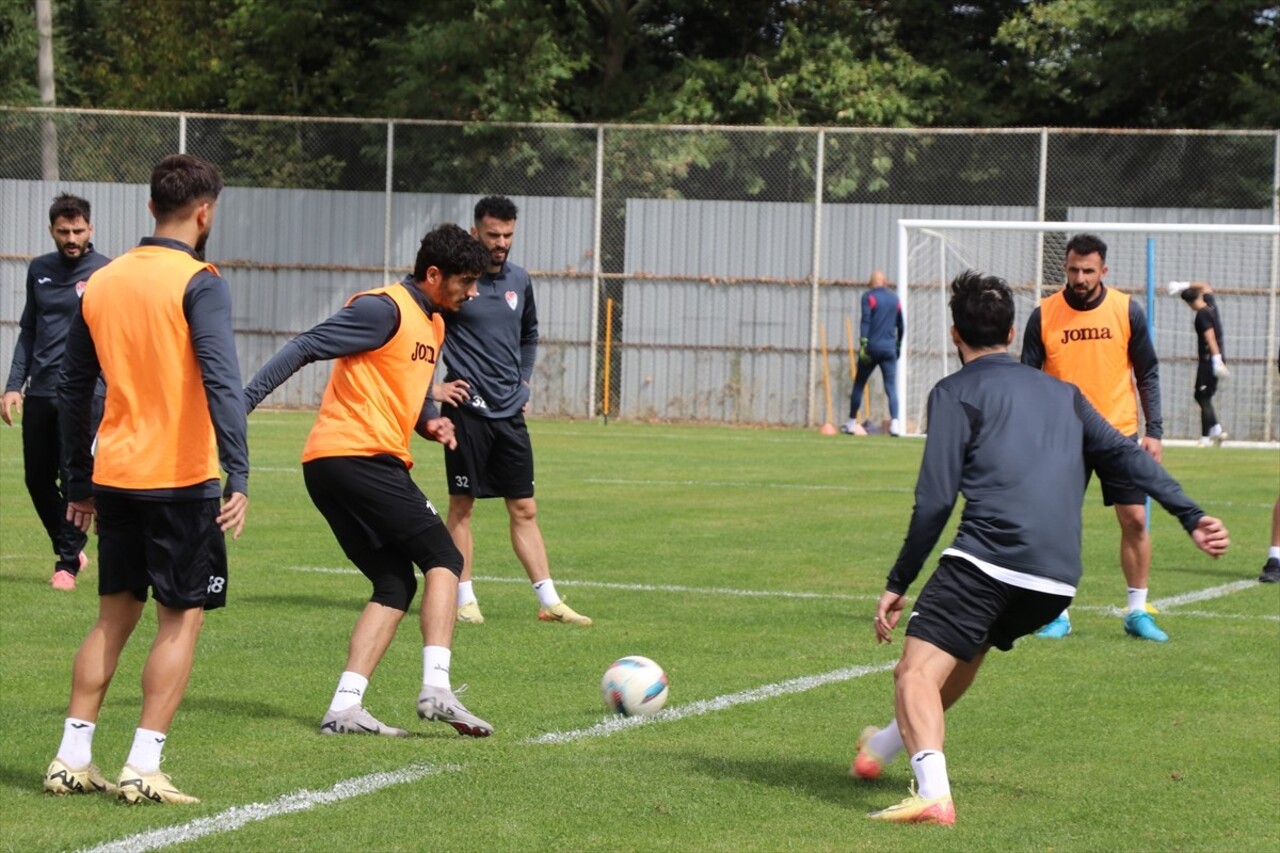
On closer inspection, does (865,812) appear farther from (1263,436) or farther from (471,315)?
(1263,436)

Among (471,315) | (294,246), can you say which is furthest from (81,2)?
(471,315)

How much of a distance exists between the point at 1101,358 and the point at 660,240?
19590mm

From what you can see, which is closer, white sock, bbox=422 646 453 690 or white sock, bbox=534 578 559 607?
white sock, bbox=422 646 453 690

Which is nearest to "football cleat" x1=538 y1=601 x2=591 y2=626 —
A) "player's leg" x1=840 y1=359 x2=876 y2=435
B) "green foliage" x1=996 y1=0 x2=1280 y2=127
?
"player's leg" x1=840 y1=359 x2=876 y2=435

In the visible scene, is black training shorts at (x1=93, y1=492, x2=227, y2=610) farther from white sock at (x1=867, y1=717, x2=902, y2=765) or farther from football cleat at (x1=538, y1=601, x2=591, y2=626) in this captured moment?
football cleat at (x1=538, y1=601, x2=591, y2=626)

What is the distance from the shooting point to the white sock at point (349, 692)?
7230mm

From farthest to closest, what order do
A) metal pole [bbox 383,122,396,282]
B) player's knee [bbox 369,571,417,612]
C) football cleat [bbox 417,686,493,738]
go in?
metal pole [bbox 383,122,396,282] < player's knee [bbox 369,571,417,612] < football cleat [bbox 417,686,493,738]

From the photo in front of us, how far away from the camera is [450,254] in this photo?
7.47 metres

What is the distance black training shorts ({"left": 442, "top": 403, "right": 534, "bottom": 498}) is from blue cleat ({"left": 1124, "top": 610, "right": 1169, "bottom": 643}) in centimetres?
323

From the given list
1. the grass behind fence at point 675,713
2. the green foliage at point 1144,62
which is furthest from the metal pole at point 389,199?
the grass behind fence at point 675,713


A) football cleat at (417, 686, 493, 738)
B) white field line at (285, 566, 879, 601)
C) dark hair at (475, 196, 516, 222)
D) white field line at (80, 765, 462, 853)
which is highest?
dark hair at (475, 196, 516, 222)

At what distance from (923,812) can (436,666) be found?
2175mm

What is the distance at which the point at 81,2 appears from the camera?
47250mm

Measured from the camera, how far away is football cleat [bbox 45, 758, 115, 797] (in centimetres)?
612
